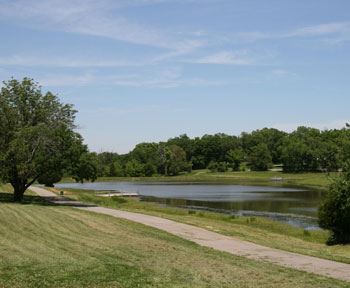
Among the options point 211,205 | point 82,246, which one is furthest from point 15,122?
point 82,246

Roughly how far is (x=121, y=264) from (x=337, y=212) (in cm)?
1475

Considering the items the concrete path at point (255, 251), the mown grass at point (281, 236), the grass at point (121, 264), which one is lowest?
the mown grass at point (281, 236)

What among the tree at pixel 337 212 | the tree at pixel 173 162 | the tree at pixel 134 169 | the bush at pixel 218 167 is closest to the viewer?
the tree at pixel 337 212

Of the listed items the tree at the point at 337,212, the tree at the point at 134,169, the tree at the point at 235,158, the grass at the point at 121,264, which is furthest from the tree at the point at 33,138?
the tree at the point at 235,158

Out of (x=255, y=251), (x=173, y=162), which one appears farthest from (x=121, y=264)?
(x=173, y=162)

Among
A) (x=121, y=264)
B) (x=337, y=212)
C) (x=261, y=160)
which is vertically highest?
(x=261, y=160)

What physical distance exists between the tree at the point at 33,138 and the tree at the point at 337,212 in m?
24.6

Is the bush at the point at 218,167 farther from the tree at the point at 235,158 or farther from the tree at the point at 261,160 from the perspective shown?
the tree at the point at 261,160

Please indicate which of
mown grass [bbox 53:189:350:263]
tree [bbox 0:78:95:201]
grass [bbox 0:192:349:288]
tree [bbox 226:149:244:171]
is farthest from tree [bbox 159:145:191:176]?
grass [bbox 0:192:349:288]

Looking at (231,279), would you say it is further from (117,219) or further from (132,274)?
(117,219)

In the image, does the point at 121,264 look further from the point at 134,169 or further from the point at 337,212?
the point at 134,169

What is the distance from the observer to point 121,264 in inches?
564

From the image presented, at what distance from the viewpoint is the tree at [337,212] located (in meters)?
25.7

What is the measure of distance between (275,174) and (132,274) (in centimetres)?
15636
